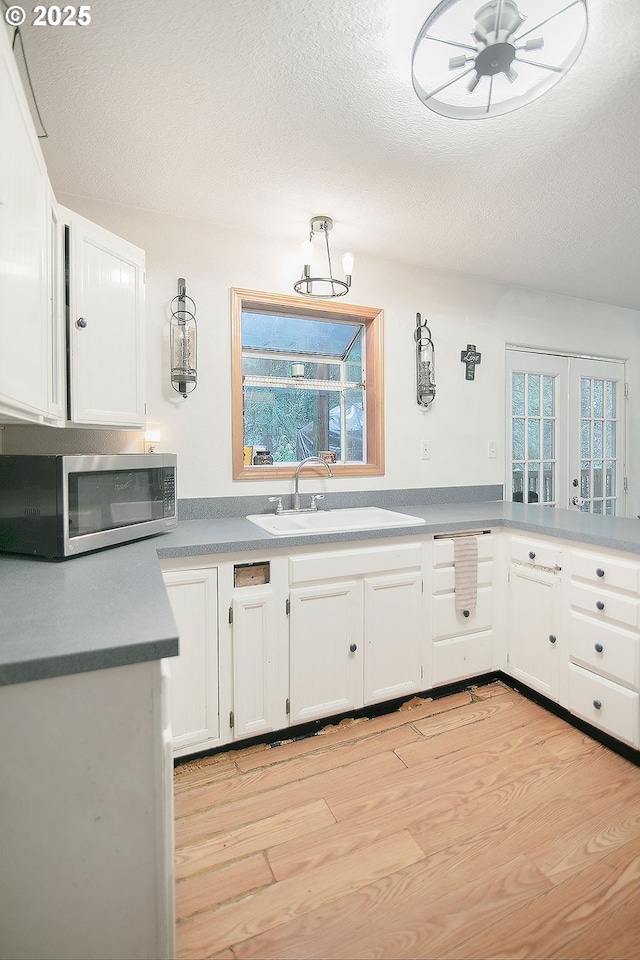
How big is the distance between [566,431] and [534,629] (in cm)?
182

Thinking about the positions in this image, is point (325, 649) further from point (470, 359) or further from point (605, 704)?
point (470, 359)

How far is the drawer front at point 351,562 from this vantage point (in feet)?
6.30

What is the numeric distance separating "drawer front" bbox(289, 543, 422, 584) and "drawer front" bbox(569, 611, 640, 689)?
0.73 m

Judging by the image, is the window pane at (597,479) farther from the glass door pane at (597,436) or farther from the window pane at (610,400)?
the window pane at (610,400)

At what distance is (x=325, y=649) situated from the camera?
78.2 inches

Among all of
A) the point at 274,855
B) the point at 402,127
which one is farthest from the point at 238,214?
the point at 274,855

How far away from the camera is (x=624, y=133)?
1.65m

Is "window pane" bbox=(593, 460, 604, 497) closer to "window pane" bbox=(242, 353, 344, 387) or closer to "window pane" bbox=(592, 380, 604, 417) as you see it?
"window pane" bbox=(592, 380, 604, 417)

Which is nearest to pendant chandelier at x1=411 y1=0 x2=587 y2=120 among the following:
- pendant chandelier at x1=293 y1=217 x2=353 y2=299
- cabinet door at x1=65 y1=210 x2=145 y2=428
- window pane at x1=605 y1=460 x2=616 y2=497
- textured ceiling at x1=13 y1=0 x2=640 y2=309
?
textured ceiling at x1=13 y1=0 x2=640 y2=309

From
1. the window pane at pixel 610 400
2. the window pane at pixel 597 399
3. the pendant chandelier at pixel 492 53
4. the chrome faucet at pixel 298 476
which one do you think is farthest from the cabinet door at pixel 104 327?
the window pane at pixel 610 400

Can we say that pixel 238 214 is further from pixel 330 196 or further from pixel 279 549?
pixel 279 549

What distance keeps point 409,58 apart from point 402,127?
0.92 ft

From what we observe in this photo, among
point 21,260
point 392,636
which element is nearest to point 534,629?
point 392,636

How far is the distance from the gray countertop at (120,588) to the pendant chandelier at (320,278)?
1.18 meters
